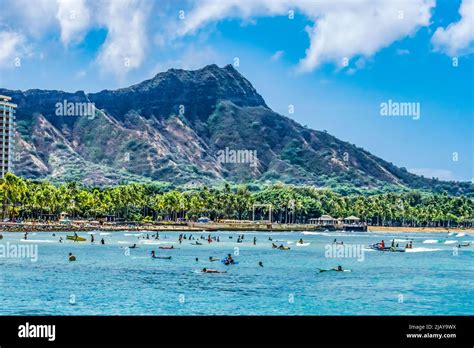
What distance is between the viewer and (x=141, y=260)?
94312mm

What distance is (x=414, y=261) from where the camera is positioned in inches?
4114

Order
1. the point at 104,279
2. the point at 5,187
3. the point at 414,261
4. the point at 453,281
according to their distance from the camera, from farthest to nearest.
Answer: the point at 5,187 → the point at 414,261 → the point at 453,281 → the point at 104,279

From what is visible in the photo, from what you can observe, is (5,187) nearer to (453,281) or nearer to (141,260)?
(141,260)

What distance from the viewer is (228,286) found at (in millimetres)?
65375

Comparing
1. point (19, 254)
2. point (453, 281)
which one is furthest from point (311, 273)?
point (19, 254)

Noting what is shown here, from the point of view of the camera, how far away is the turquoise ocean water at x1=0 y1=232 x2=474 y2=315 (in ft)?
171

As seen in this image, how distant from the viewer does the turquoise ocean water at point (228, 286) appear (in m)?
52.1

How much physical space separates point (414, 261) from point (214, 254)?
30598 mm

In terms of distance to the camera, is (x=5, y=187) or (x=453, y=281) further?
(x=5, y=187)

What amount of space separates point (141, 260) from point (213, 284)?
96.5 feet

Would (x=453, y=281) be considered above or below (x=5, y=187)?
below

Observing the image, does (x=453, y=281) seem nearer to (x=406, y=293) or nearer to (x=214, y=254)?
(x=406, y=293)
